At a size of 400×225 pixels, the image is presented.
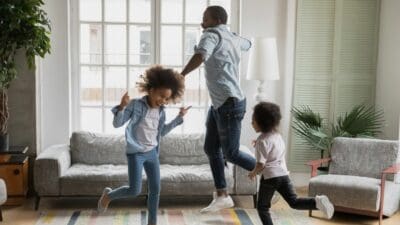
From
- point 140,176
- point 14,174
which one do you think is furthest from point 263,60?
point 14,174

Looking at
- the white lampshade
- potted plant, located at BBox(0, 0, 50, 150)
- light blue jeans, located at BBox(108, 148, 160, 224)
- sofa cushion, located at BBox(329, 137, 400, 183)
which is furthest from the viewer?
the white lampshade

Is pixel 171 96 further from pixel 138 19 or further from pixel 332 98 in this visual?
pixel 332 98

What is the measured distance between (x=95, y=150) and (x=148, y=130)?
1.78m

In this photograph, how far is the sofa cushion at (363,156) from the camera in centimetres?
496

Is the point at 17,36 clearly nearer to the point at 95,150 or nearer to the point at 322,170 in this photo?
the point at 95,150

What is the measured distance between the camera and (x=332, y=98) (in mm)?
5898

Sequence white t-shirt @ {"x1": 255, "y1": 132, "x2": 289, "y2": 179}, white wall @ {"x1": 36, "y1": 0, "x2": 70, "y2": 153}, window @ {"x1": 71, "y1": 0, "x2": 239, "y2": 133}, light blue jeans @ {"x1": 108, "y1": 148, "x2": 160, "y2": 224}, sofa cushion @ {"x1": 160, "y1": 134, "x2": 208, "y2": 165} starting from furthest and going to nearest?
window @ {"x1": 71, "y1": 0, "x2": 239, "y2": 133} < white wall @ {"x1": 36, "y1": 0, "x2": 70, "y2": 153} < sofa cushion @ {"x1": 160, "y1": 134, "x2": 208, "y2": 165} < light blue jeans @ {"x1": 108, "y1": 148, "x2": 160, "y2": 224} < white t-shirt @ {"x1": 255, "y1": 132, "x2": 289, "y2": 179}

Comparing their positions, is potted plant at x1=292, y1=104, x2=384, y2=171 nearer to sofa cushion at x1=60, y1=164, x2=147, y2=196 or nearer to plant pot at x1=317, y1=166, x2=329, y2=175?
plant pot at x1=317, y1=166, x2=329, y2=175

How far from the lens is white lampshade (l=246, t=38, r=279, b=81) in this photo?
17.6 feet

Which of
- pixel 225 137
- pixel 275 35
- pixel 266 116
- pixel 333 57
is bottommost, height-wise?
pixel 225 137

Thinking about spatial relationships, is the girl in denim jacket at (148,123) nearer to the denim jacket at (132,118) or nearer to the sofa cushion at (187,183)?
the denim jacket at (132,118)

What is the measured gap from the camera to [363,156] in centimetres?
505

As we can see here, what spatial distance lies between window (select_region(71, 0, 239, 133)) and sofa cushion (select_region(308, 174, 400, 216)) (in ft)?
6.37

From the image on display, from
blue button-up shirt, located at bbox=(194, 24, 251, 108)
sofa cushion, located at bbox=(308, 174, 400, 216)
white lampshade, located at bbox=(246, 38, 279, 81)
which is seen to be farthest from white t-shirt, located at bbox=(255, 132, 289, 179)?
white lampshade, located at bbox=(246, 38, 279, 81)
